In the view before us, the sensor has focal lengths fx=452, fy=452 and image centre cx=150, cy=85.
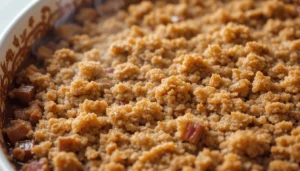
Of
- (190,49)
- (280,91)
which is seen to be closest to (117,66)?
(190,49)

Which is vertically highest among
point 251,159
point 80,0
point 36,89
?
point 80,0

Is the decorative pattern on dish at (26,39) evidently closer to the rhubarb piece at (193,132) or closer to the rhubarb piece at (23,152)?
the rhubarb piece at (23,152)

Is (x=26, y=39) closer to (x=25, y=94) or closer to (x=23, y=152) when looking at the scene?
(x=25, y=94)

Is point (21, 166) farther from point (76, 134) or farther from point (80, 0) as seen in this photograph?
point (80, 0)

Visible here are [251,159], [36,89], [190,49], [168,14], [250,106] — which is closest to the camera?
[251,159]

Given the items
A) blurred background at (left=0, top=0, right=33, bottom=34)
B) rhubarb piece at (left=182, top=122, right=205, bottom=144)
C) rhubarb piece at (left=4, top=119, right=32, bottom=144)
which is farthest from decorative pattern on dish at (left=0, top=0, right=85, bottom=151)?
rhubarb piece at (left=182, top=122, right=205, bottom=144)

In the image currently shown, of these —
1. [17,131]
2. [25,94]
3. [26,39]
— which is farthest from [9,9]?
[17,131]
